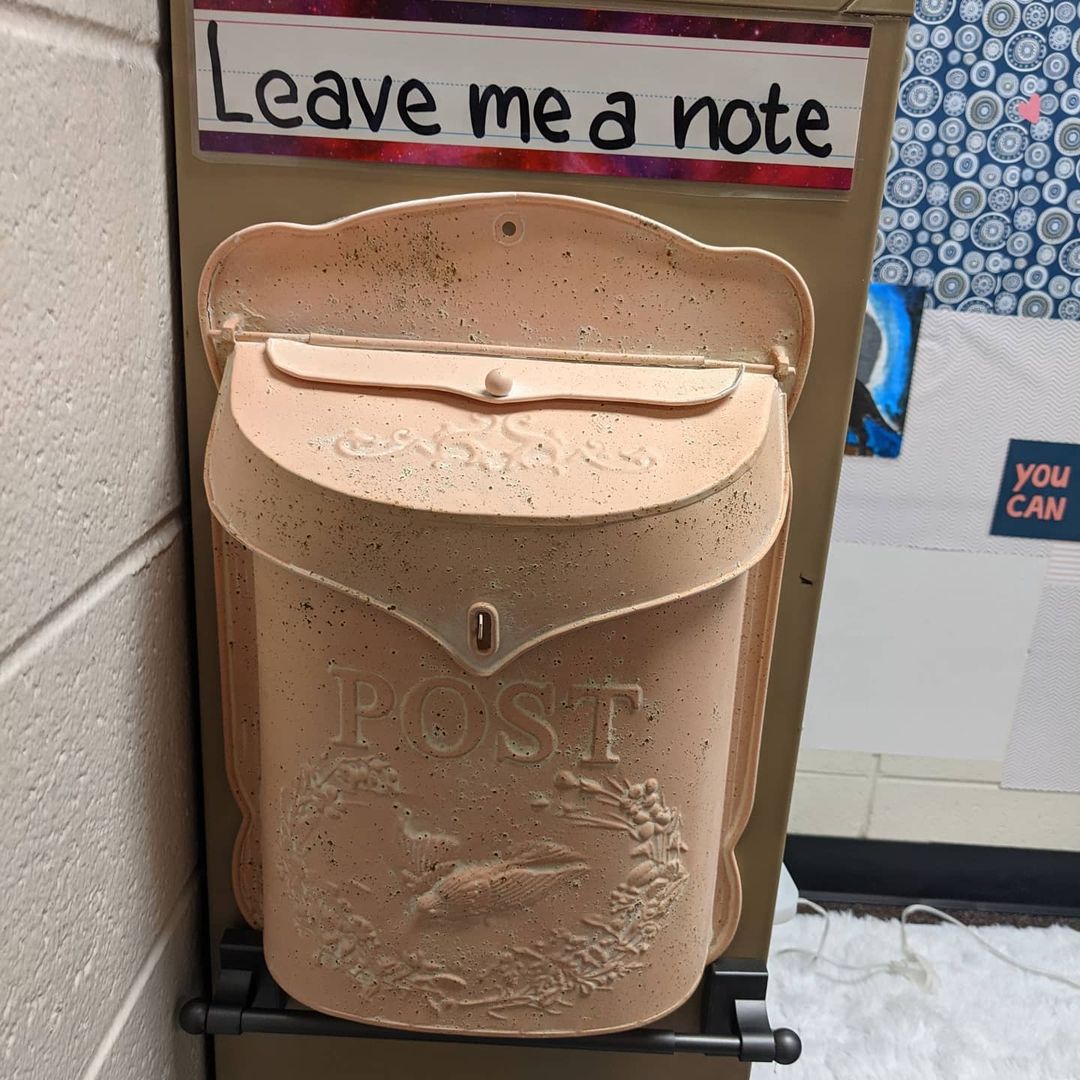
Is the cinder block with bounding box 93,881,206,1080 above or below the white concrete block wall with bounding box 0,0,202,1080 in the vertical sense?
below

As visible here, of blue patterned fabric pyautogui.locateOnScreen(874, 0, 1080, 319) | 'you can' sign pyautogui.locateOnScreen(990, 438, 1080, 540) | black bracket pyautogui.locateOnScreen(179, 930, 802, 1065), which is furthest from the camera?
'you can' sign pyautogui.locateOnScreen(990, 438, 1080, 540)

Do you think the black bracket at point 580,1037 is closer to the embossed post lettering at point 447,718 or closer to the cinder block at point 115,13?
the embossed post lettering at point 447,718

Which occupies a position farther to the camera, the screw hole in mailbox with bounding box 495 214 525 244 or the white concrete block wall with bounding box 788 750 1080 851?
the white concrete block wall with bounding box 788 750 1080 851

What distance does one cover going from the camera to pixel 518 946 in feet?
1.88

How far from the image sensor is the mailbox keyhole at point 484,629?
0.49 metres

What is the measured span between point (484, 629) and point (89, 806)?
0.25 metres

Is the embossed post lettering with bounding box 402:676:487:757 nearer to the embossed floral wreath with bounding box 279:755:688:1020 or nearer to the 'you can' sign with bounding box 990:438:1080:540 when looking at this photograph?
the embossed floral wreath with bounding box 279:755:688:1020

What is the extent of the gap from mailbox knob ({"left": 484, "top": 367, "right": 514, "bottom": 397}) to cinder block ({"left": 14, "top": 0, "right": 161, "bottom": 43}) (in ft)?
0.88

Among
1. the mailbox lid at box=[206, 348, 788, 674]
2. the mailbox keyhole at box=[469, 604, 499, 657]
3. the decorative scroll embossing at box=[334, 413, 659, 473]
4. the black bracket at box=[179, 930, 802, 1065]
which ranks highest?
the decorative scroll embossing at box=[334, 413, 659, 473]

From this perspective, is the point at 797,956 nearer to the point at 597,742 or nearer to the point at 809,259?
the point at 597,742

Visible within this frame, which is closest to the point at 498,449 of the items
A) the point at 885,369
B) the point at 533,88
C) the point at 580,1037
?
the point at 533,88

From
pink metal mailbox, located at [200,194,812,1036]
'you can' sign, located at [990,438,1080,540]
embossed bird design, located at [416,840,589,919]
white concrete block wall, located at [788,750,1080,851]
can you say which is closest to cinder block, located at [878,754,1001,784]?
white concrete block wall, located at [788,750,1080,851]

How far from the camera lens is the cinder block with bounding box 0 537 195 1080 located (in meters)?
0.46

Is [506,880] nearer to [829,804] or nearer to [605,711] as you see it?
[605,711]
